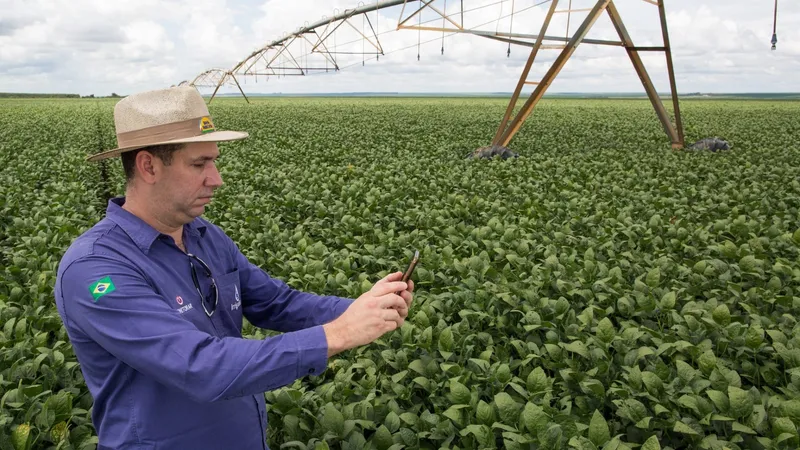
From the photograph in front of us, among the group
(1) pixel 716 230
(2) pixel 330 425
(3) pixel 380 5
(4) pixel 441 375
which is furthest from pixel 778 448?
(3) pixel 380 5

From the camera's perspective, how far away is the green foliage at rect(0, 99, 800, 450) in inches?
112

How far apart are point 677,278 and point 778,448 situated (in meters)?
2.94

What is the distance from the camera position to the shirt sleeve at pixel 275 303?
8.32 feet

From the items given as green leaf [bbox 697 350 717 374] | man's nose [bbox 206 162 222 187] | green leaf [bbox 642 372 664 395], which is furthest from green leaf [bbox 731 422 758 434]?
man's nose [bbox 206 162 222 187]

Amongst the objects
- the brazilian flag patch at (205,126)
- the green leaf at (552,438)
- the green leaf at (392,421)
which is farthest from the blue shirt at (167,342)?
the green leaf at (552,438)

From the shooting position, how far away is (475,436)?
2.74 m

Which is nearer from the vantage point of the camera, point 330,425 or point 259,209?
point 330,425

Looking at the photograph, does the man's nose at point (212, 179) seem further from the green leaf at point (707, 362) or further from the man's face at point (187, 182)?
the green leaf at point (707, 362)

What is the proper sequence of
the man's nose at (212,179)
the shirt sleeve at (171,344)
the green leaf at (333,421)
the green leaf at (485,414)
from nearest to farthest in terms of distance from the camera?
the shirt sleeve at (171,344)
the man's nose at (212,179)
the green leaf at (333,421)
the green leaf at (485,414)

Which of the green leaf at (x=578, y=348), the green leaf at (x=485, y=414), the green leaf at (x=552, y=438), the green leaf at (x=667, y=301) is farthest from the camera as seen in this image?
the green leaf at (x=667, y=301)

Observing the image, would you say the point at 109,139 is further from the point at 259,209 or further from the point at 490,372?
the point at 490,372

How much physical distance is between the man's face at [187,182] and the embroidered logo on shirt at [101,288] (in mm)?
388

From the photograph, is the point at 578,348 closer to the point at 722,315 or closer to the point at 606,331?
the point at 606,331

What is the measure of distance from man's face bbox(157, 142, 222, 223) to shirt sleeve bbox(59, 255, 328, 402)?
340 millimetres
